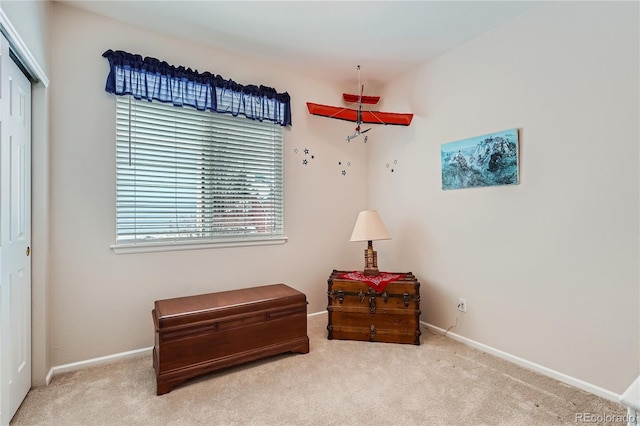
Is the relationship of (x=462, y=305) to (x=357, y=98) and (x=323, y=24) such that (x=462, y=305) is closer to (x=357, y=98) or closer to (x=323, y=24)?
(x=357, y=98)

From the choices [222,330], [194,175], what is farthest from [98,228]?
[222,330]

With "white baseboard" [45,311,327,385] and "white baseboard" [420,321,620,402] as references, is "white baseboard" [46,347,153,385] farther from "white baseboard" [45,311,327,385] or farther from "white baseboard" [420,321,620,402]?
"white baseboard" [420,321,620,402]

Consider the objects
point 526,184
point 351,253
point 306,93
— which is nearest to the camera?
point 526,184

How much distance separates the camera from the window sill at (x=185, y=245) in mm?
2514

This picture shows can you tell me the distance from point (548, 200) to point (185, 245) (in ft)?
9.56

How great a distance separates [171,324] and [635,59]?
3342mm

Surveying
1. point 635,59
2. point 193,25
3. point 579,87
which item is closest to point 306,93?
point 193,25

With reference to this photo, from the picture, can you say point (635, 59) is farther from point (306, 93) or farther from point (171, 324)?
point (171, 324)

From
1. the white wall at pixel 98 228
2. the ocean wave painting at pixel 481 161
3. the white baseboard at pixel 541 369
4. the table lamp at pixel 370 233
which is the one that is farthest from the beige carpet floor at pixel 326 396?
the ocean wave painting at pixel 481 161

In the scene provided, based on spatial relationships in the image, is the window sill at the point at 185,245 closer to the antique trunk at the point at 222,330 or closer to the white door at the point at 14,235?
the antique trunk at the point at 222,330

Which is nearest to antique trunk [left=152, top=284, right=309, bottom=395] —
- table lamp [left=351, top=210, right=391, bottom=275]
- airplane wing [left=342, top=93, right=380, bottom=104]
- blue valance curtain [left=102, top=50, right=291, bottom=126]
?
table lamp [left=351, top=210, right=391, bottom=275]

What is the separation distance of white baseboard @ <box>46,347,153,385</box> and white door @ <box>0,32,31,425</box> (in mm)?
223

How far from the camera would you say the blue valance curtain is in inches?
96.3

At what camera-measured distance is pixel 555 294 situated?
2.24 meters
